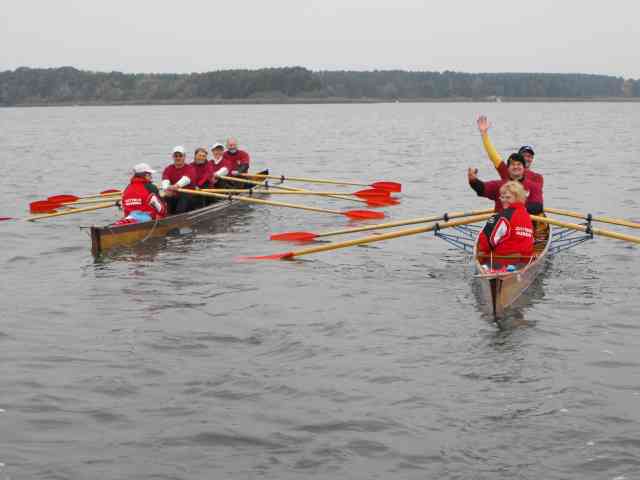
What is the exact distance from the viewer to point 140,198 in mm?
16922

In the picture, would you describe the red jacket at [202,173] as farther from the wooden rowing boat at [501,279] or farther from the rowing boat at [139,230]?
the wooden rowing boat at [501,279]

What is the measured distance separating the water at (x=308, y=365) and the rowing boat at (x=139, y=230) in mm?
302

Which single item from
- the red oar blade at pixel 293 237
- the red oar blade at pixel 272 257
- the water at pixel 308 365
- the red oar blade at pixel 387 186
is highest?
the red oar blade at pixel 387 186

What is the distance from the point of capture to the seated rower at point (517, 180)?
13.4 m

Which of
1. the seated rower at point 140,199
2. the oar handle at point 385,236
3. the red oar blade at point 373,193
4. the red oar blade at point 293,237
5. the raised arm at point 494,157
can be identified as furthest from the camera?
the red oar blade at point 373,193

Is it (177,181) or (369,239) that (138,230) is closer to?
(177,181)

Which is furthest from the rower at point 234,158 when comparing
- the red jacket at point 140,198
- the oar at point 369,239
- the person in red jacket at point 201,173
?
the oar at point 369,239

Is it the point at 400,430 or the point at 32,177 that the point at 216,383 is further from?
the point at 32,177

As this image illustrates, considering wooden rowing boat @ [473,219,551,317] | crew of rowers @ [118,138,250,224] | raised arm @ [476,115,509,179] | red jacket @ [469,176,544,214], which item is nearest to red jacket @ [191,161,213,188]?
crew of rowers @ [118,138,250,224]

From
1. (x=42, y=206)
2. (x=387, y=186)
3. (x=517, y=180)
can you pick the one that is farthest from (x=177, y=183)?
(x=387, y=186)

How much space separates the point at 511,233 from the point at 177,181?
915 cm

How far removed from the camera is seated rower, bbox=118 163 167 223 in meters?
16.7

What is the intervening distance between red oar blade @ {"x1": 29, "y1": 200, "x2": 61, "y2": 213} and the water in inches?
114

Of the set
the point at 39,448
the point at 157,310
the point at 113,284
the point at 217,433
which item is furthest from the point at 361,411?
the point at 113,284
